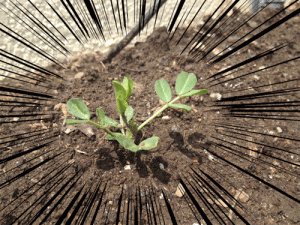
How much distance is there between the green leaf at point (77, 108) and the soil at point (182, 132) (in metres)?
0.19

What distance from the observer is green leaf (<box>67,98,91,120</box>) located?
0.74 meters

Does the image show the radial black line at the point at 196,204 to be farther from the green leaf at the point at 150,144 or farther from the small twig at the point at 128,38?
the small twig at the point at 128,38

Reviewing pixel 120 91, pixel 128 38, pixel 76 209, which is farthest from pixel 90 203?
pixel 128 38

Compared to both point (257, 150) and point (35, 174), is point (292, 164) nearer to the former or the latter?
point (257, 150)

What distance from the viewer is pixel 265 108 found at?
997 mm

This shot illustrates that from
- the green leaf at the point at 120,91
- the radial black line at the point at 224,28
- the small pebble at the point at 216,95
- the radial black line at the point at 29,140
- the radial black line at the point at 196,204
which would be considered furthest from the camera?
the radial black line at the point at 224,28

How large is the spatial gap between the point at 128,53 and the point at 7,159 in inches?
31.4

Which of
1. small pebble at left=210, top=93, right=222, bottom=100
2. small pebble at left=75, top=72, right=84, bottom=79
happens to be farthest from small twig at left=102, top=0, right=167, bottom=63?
small pebble at left=210, top=93, right=222, bottom=100

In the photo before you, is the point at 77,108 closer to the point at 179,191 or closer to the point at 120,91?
the point at 120,91

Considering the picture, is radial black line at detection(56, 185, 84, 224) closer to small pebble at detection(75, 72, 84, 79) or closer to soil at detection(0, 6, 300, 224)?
soil at detection(0, 6, 300, 224)

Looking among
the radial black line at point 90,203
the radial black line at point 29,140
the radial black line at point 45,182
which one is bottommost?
the radial black line at point 90,203

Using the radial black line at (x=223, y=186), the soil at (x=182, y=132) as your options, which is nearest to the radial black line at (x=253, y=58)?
the soil at (x=182, y=132)

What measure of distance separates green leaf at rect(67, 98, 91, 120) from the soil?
19 cm

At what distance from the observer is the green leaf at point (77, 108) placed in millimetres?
745
